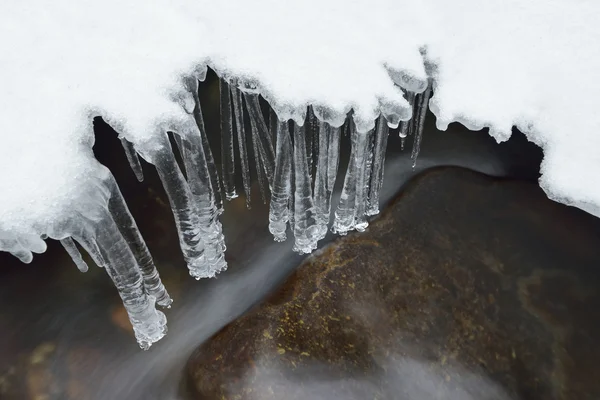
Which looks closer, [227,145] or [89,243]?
[89,243]

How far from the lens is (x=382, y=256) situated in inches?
99.3

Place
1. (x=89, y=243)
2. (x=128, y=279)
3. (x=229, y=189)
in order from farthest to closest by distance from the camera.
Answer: (x=229, y=189) < (x=128, y=279) < (x=89, y=243)

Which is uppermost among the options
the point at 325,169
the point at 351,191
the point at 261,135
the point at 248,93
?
the point at 248,93

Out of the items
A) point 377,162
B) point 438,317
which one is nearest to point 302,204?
point 377,162

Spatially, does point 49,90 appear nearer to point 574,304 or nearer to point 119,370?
point 119,370

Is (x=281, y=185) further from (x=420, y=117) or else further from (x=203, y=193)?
(x=420, y=117)

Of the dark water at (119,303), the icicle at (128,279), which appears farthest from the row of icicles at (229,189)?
the dark water at (119,303)

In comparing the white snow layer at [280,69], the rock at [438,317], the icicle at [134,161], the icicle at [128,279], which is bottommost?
the rock at [438,317]

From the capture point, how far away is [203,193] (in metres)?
2.00

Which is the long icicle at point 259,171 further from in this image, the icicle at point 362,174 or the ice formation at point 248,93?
the icicle at point 362,174

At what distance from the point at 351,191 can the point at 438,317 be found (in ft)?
2.53

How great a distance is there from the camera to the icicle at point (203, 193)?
186 cm

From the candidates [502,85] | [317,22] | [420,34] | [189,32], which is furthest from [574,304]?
[189,32]

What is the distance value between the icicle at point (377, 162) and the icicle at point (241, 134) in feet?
1.96
